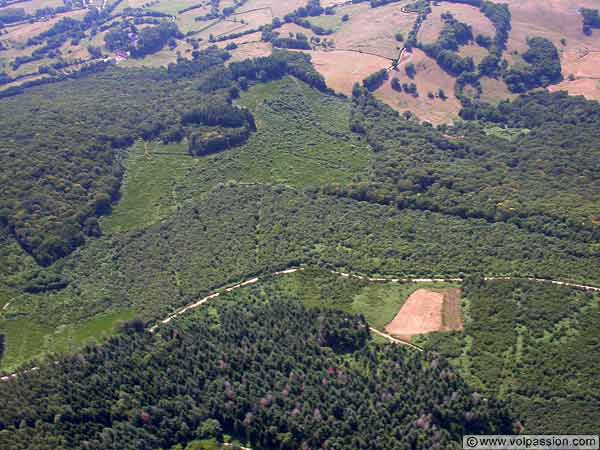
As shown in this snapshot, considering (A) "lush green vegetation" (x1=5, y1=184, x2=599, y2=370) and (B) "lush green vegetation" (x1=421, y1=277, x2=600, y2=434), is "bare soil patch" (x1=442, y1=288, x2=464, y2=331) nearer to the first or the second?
(B) "lush green vegetation" (x1=421, y1=277, x2=600, y2=434)

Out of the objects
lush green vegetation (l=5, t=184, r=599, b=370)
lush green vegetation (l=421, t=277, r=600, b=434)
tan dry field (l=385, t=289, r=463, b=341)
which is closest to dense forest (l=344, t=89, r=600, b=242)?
lush green vegetation (l=5, t=184, r=599, b=370)

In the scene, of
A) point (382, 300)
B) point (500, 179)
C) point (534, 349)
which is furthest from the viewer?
point (500, 179)

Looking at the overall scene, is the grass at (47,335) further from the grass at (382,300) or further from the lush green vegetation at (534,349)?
the lush green vegetation at (534,349)

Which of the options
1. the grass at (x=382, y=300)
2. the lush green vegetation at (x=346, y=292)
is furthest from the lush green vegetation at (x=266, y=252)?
the grass at (x=382, y=300)

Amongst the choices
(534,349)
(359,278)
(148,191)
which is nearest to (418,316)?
(359,278)

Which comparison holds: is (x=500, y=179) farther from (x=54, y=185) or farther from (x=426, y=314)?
(x=54, y=185)

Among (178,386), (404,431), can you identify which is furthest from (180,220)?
(404,431)
